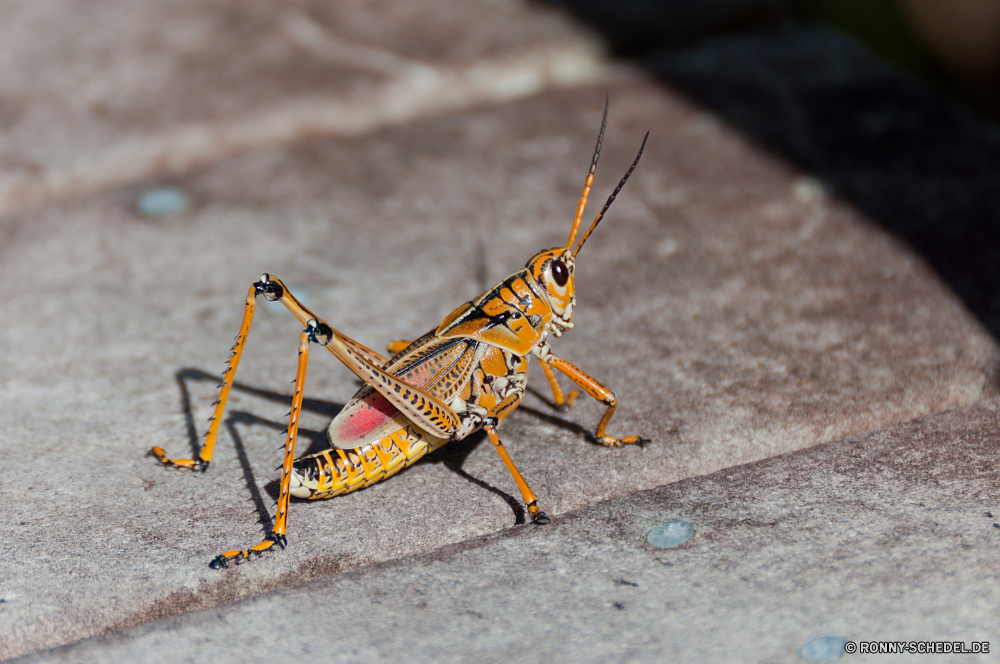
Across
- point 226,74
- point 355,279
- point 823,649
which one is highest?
point 226,74

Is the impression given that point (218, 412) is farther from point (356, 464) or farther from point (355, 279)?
point (355, 279)

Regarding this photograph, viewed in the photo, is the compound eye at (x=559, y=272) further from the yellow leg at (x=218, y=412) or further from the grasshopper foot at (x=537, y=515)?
the yellow leg at (x=218, y=412)

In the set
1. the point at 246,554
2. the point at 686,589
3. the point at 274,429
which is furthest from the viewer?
the point at 274,429

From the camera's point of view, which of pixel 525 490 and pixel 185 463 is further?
pixel 185 463

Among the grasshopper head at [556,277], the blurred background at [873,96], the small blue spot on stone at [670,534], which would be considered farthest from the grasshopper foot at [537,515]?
the blurred background at [873,96]

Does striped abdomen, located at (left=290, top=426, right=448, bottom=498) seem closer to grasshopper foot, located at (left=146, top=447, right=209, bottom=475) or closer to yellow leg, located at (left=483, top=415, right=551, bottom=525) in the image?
yellow leg, located at (left=483, top=415, right=551, bottom=525)

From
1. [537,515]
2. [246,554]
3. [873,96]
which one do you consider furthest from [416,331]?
[873,96]
